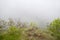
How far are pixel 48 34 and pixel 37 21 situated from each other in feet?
2.02

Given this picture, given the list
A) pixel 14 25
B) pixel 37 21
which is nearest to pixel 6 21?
pixel 14 25

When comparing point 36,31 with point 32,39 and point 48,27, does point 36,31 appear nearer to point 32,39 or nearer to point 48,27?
point 32,39

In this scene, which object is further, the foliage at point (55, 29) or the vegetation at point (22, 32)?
the foliage at point (55, 29)

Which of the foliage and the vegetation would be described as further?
the foliage

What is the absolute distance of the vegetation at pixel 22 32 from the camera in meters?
4.66

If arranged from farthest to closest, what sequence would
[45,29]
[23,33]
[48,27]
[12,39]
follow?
1. [48,27]
2. [45,29]
3. [23,33]
4. [12,39]

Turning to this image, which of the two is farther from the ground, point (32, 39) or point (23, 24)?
point (23, 24)

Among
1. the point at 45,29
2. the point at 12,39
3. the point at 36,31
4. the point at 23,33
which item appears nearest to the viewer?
the point at 12,39

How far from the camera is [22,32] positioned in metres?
4.91

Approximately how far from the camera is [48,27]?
6.09m

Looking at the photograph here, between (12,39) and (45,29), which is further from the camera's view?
(45,29)

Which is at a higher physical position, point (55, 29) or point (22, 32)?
point (22, 32)

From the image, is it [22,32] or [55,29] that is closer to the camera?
[22,32]

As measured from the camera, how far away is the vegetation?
4662mm
